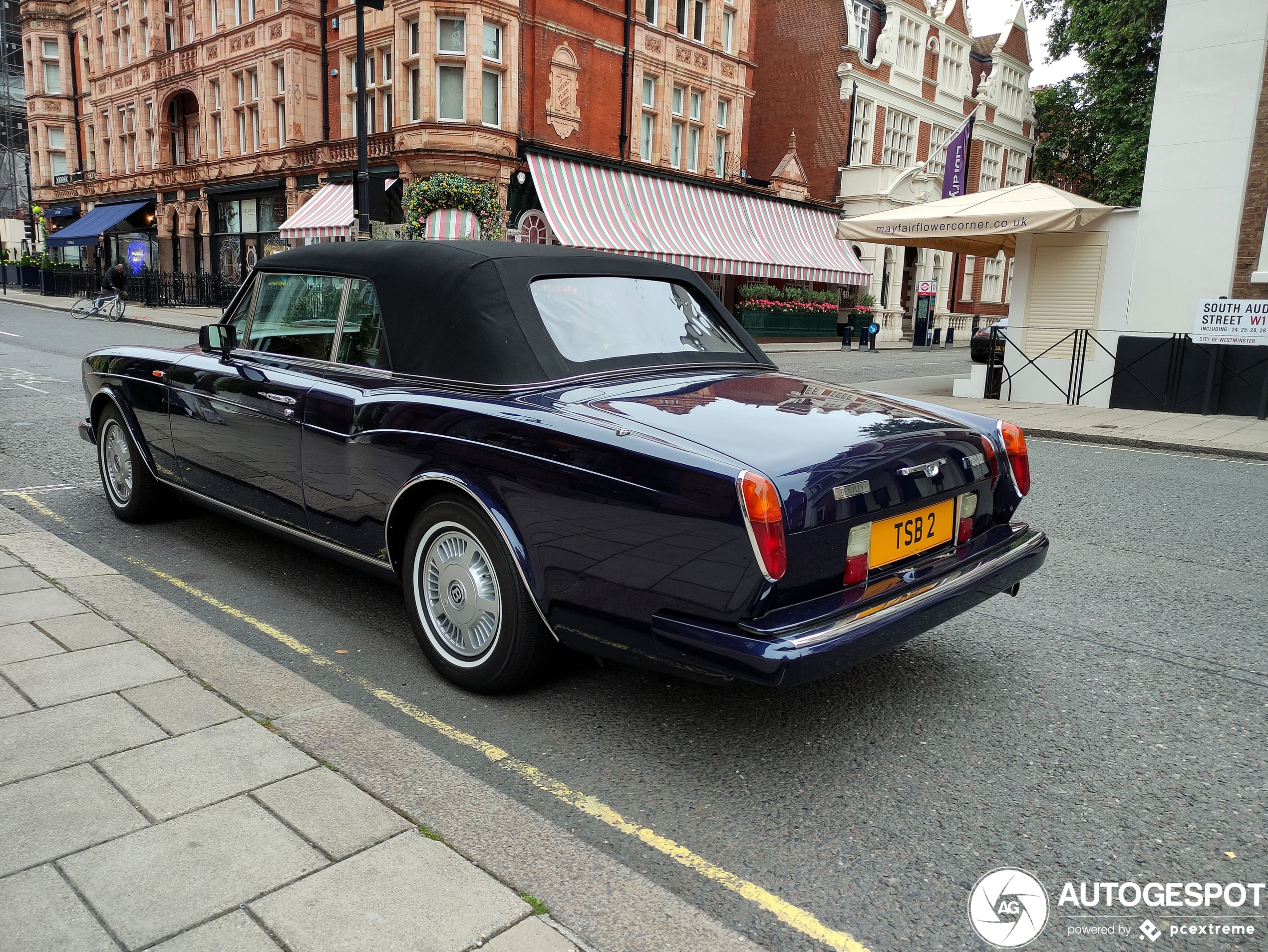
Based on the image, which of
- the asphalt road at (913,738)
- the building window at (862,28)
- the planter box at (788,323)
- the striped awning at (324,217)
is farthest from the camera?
the building window at (862,28)

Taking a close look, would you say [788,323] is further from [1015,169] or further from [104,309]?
[1015,169]

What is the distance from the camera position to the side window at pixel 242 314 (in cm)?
464

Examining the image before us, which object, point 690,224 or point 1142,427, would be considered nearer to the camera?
point 1142,427

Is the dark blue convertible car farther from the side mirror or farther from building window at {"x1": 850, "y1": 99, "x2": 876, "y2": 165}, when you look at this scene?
building window at {"x1": 850, "y1": 99, "x2": 876, "y2": 165}

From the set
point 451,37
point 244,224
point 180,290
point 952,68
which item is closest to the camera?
point 451,37

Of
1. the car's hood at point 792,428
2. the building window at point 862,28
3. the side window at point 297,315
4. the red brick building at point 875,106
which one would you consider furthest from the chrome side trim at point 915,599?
the building window at point 862,28

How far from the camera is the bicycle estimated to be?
25.6m

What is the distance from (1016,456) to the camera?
3666mm

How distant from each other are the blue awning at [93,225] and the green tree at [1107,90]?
33.7m

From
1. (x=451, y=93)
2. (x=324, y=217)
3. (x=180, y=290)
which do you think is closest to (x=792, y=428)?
(x=451, y=93)

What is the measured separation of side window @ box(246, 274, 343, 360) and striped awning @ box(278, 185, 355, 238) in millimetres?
21024

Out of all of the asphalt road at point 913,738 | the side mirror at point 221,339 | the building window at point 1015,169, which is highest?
the building window at point 1015,169

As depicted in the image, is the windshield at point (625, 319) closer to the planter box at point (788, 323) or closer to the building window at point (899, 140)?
the planter box at point (788, 323)

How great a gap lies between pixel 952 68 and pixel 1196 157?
1237 inches
